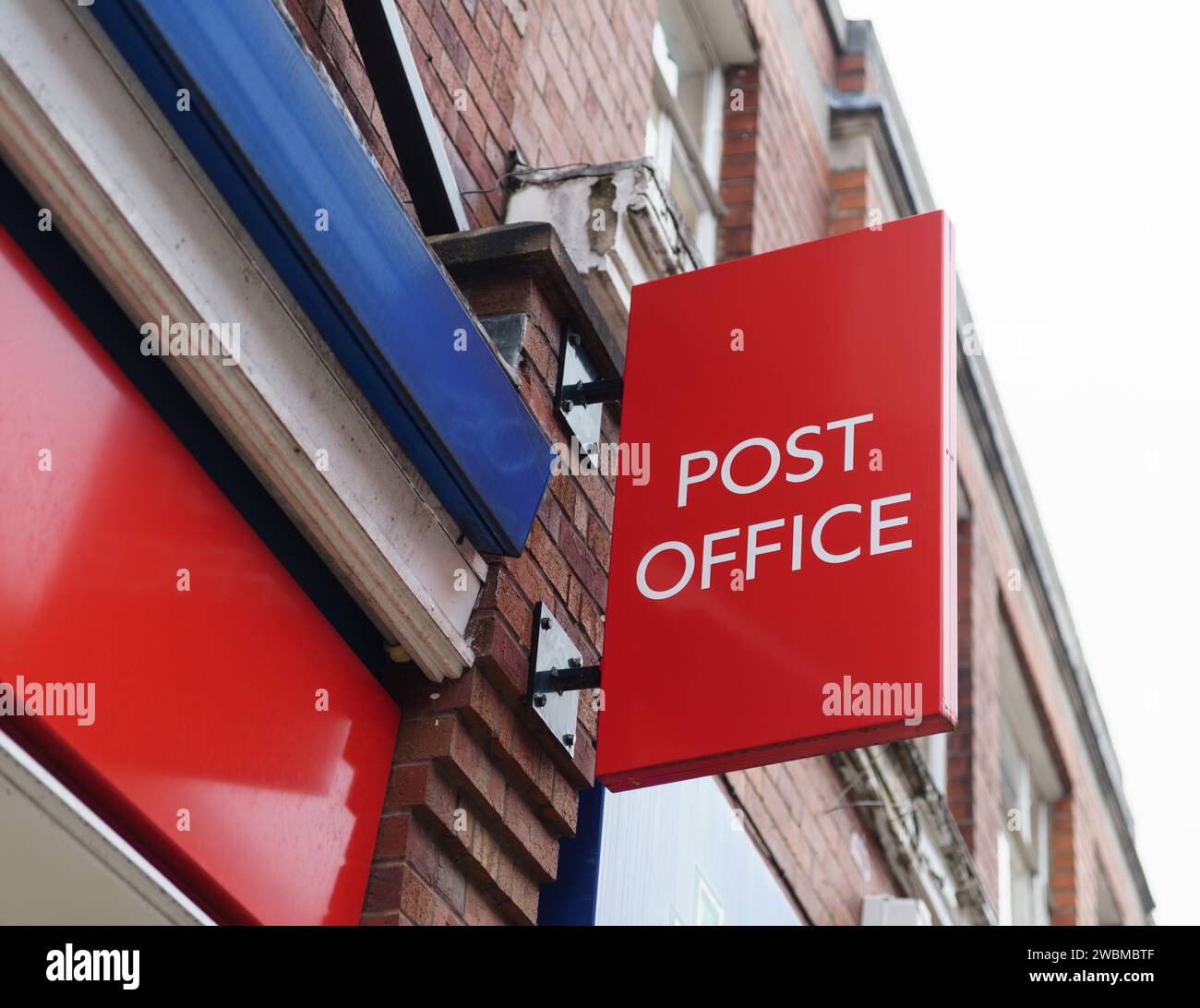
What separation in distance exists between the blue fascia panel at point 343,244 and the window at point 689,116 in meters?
3.17

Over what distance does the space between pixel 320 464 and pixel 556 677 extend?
79 centimetres

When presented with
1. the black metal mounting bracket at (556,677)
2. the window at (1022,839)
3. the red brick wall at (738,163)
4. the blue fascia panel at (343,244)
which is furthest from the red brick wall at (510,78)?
the window at (1022,839)

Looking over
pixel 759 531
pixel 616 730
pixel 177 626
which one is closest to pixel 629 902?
pixel 616 730

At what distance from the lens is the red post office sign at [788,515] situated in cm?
323

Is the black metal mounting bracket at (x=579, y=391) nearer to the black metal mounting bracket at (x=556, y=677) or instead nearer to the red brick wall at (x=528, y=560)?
the red brick wall at (x=528, y=560)

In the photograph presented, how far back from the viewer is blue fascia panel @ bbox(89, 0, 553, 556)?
8.87 ft

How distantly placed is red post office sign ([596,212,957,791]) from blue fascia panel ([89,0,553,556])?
332mm

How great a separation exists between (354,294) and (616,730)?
3.25 ft

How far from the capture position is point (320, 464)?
3041mm

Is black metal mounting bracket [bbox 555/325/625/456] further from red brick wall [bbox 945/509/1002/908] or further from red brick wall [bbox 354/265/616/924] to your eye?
red brick wall [bbox 945/509/1002/908]

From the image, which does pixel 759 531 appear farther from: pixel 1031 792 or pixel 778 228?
pixel 1031 792

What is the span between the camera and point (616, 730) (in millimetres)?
3354

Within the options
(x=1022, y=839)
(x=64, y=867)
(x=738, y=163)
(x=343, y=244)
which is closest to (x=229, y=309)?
(x=343, y=244)

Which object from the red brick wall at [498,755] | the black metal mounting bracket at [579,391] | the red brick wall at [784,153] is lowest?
the red brick wall at [498,755]
